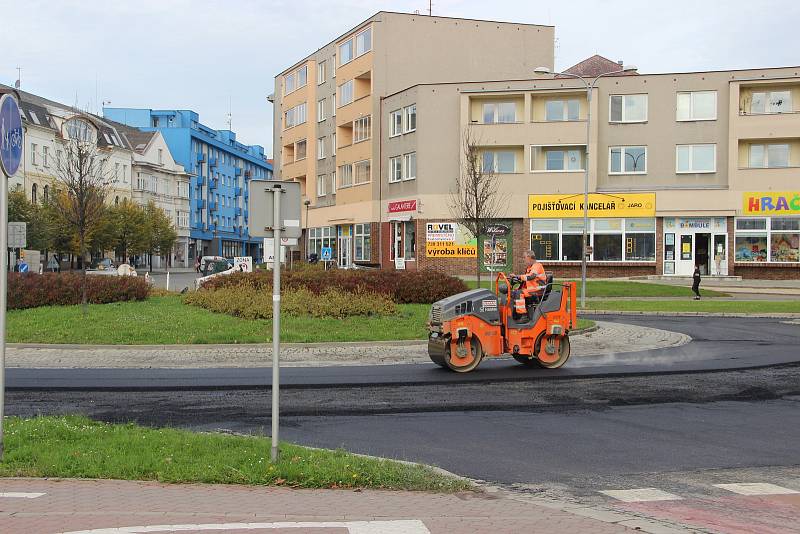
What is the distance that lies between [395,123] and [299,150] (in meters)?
18.2

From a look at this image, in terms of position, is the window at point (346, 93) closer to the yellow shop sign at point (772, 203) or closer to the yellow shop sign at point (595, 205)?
the yellow shop sign at point (595, 205)

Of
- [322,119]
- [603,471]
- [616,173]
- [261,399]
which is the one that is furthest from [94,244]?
[603,471]

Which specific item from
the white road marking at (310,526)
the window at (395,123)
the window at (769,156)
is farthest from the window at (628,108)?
the white road marking at (310,526)

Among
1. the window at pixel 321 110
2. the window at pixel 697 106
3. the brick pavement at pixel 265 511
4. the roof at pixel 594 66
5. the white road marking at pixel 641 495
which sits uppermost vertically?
the roof at pixel 594 66

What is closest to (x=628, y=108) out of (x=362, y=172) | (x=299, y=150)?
(x=362, y=172)

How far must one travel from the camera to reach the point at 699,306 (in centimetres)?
3086

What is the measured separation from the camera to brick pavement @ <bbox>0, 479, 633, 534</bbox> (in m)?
5.34

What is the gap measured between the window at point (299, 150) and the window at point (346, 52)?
9.99 meters

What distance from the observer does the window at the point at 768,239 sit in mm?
44906

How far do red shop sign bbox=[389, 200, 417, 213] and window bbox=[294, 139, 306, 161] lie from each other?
17805 millimetres

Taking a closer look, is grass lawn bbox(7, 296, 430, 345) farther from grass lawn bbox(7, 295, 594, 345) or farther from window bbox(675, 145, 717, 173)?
window bbox(675, 145, 717, 173)

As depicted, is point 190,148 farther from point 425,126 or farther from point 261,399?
point 261,399

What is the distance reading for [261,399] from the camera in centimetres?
1134

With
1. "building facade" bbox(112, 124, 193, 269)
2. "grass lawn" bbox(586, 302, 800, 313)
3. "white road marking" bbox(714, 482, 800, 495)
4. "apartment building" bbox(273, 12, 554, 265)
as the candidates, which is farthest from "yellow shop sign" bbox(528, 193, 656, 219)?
"building facade" bbox(112, 124, 193, 269)
